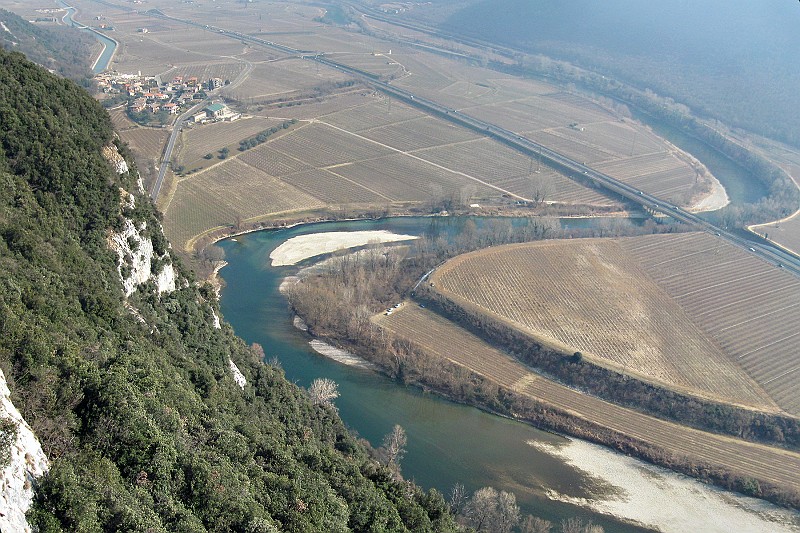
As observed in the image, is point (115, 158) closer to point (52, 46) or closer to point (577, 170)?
point (577, 170)

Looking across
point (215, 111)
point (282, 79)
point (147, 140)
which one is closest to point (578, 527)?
point (147, 140)

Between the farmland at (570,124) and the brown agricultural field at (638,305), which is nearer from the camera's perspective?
the brown agricultural field at (638,305)

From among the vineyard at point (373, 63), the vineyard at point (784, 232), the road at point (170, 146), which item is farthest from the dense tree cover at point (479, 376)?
the vineyard at point (373, 63)

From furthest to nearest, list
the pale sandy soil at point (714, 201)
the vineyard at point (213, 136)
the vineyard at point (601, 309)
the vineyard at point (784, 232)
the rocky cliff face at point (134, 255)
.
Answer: the vineyard at point (213, 136), the pale sandy soil at point (714, 201), the vineyard at point (784, 232), the vineyard at point (601, 309), the rocky cliff face at point (134, 255)

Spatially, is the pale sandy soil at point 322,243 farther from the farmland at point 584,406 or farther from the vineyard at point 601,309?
the farmland at point 584,406

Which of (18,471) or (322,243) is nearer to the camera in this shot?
(18,471)
